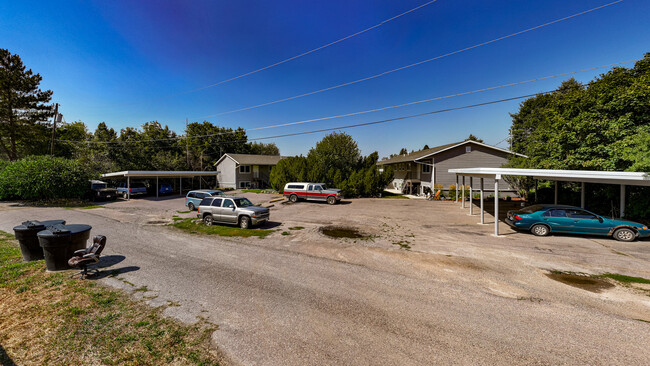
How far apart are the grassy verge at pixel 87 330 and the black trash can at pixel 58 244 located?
0.83 metres

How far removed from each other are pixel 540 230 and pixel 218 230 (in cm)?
1658

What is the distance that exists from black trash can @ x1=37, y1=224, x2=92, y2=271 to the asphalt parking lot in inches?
45.4

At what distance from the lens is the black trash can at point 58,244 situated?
6.88m

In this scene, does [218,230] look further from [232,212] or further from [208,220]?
[208,220]

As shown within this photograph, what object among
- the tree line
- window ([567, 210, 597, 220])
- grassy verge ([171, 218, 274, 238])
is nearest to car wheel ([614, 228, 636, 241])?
window ([567, 210, 597, 220])

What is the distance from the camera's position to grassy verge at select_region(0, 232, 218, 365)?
3.73m

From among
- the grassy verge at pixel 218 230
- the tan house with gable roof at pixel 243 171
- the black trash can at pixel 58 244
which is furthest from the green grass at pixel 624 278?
the tan house with gable roof at pixel 243 171

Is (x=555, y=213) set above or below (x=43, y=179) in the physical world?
below

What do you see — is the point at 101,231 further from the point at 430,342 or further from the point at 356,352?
the point at 430,342

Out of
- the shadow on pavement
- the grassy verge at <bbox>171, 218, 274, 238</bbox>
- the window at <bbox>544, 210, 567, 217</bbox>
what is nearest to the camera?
the shadow on pavement

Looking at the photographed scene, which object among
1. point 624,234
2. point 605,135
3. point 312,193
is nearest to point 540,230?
point 624,234

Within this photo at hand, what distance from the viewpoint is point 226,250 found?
9.59 metres

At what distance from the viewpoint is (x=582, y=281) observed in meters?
6.88

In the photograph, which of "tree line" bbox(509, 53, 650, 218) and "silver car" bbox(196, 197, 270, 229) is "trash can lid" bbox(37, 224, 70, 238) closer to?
"silver car" bbox(196, 197, 270, 229)
